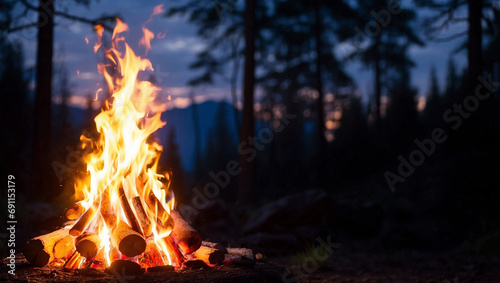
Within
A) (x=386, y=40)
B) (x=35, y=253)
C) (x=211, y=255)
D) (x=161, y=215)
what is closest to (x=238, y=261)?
(x=211, y=255)

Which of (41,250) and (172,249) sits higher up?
(41,250)

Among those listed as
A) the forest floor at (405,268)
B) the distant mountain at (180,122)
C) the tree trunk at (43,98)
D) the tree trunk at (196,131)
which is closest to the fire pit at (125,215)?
the distant mountain at (180,122)

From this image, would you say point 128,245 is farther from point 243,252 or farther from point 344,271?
point 344,271

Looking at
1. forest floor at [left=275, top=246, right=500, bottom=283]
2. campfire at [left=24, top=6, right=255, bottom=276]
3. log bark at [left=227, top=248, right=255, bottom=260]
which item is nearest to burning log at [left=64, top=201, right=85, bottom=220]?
campfire at [left=24, top=6, right=255, bottom=276]

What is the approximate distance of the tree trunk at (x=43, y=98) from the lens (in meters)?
10.9

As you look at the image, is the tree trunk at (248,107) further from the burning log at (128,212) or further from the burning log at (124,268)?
the burning log at (124,268)

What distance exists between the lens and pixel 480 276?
23.8 feet

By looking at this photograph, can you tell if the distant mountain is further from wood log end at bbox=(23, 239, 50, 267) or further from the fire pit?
wood log end at bbox=(23, 239, 50, 267)

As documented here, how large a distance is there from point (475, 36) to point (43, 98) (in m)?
11.6

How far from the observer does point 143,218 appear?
481cm

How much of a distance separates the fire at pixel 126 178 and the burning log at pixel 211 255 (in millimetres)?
369

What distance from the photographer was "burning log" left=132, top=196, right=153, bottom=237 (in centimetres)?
479

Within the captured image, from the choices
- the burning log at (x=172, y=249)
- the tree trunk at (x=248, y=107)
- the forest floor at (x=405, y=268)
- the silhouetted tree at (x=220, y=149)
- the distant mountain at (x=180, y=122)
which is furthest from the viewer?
the silhouetted tree at (x=220, y=149)

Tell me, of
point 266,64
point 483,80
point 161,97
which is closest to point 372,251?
point 483,80
